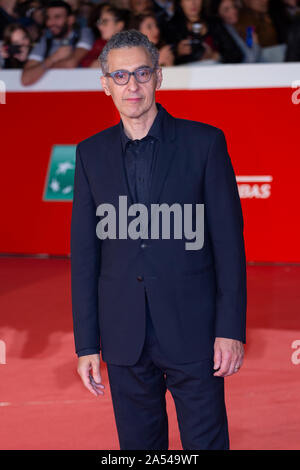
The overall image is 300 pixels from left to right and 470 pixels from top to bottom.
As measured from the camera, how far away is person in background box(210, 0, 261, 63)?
6.98 m

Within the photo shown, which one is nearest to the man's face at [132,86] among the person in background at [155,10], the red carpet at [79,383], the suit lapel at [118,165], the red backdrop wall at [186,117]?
the suit lapel at [118,165]

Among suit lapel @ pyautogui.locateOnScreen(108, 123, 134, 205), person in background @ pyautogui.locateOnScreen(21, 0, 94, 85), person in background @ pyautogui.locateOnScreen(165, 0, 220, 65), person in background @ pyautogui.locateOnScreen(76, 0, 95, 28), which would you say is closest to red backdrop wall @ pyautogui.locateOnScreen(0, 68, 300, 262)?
person in background @ pyautogui.locateOnScreen(21, 0, 94, 85)

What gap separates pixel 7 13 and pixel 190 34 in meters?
2.16

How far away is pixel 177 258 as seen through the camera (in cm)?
198

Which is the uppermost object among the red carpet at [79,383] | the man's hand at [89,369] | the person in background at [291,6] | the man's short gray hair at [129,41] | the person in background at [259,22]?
the person in background at [291,6]

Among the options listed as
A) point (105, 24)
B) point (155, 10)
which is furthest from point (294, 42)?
point (105, 24)

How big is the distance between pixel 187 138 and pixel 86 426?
5.71 ft

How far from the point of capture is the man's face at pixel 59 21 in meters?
7.39

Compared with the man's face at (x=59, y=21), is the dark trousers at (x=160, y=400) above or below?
below

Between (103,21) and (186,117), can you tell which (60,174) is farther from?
(103,21)

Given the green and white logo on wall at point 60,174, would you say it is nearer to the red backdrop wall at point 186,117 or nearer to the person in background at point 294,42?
the red backdrop wall at point 186,117

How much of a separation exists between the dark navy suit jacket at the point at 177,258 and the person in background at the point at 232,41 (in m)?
5.20

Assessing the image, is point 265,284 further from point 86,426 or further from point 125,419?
point 125,419

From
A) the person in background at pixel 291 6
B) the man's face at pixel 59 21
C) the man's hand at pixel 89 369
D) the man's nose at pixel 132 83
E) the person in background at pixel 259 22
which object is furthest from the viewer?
the man's face at pixel 59 21
